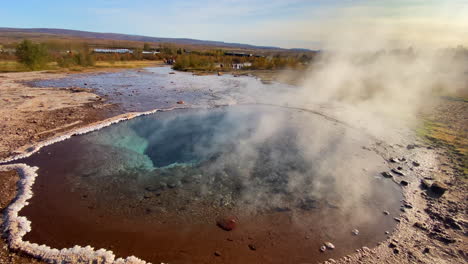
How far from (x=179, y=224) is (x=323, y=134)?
6976 millimetres

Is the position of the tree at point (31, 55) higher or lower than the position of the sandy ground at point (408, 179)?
higher

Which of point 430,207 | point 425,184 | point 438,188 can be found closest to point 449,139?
point 425,184

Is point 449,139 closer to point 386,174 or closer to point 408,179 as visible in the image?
point 408,179

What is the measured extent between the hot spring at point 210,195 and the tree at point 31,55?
74.5ft

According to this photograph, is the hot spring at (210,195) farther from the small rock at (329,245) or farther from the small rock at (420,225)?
the small rock at (420,225)

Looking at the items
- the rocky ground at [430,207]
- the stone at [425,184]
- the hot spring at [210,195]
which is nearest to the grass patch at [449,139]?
the rocky ground at [430,207]

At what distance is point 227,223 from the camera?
15.6ft

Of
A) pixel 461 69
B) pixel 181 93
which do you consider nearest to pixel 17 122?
pixel 181 93

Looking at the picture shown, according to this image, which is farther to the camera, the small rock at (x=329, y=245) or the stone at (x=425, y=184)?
the stone at (x=425, y=184)

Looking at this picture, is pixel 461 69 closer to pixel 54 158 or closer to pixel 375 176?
pixel 375 176

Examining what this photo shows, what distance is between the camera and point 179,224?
4.71 metres

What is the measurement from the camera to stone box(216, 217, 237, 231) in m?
4.65

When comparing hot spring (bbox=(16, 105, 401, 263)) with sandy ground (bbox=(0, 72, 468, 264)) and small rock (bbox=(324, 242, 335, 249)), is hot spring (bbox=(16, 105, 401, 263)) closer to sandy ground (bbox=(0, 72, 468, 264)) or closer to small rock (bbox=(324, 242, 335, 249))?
small rock (bbox=(324, 242, 335, 249))

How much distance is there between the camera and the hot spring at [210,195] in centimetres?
426
